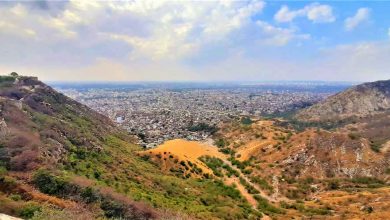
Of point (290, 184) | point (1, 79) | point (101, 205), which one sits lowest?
point (290, 184)

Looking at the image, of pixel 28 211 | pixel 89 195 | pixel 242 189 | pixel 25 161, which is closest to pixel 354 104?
pixel 242 189

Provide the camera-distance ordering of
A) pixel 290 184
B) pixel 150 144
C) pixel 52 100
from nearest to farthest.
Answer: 1. pixel 290 184
2. pixel 52 100
3. pixel 150 144

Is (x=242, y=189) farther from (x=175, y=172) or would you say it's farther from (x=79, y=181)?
(x=79, y=181)

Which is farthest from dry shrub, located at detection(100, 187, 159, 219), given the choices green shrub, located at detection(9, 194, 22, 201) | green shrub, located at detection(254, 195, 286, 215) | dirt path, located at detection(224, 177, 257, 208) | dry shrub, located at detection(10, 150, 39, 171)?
dirt path, located at detection(224, 177, 257, 208)

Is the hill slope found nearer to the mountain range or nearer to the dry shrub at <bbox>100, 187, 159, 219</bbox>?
the dry shrub at <bbox>100, 187, 159, 219</bbox>

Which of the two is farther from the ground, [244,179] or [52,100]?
[52,100]

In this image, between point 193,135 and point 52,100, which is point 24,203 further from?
point 193,135

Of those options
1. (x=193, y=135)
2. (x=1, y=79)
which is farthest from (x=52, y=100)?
(x=193, y=135)
